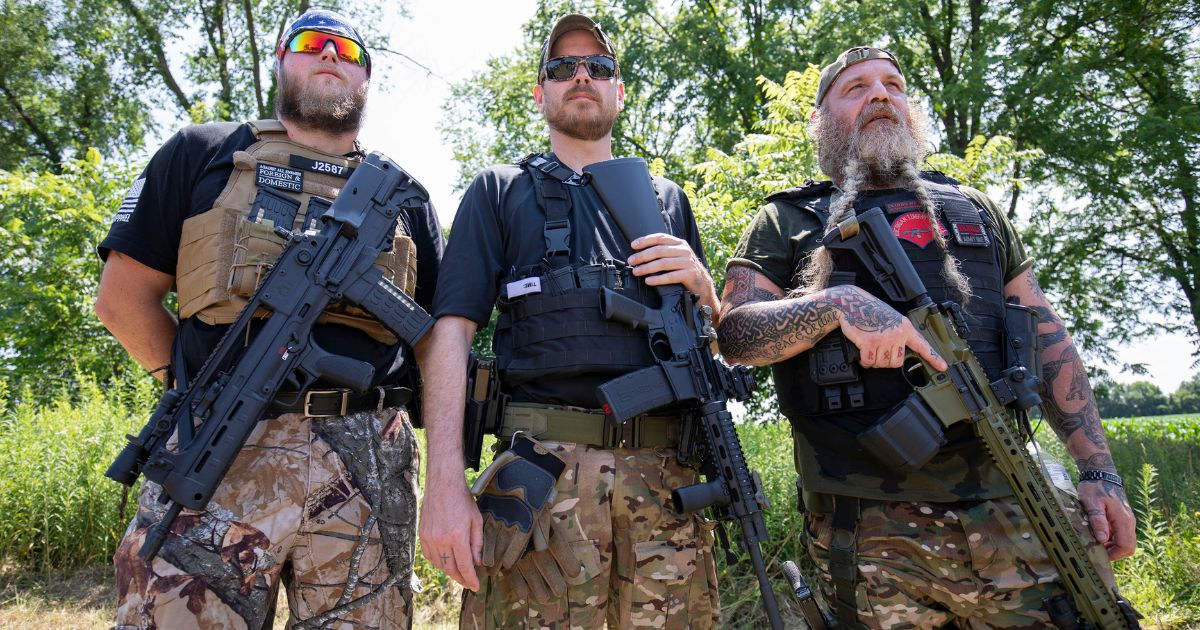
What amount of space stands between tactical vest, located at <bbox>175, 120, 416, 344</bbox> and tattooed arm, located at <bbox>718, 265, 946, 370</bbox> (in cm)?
125

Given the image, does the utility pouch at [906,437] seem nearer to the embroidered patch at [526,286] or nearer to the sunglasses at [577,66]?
the embroidered patch at [526,286]

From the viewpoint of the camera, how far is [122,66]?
18.1 meters

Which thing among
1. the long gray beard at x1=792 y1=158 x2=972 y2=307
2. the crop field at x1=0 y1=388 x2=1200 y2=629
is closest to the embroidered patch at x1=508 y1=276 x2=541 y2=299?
the long gray beard at x1=792 y1=158 x2=972 y2=307

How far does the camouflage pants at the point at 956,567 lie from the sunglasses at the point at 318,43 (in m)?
2.53

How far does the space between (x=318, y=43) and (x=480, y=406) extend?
1.47m

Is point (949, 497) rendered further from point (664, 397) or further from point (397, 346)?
point (397, 346)

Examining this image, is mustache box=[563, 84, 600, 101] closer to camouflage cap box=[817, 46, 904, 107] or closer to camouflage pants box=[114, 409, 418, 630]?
camouflage cap box=[817, 46, 904, 107]

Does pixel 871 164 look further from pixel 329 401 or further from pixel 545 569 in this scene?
pixel 329 401

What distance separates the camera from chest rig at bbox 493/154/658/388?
7.88 feet

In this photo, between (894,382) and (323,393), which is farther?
(894,382)

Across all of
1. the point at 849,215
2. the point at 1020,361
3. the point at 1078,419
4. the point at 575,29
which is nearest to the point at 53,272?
the point at 575,29

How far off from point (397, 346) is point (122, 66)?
19.9 metres

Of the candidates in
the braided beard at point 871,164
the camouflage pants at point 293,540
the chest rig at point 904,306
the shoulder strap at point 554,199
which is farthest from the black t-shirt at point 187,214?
the braided beard at point 871,164

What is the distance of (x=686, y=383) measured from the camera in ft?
7.88
